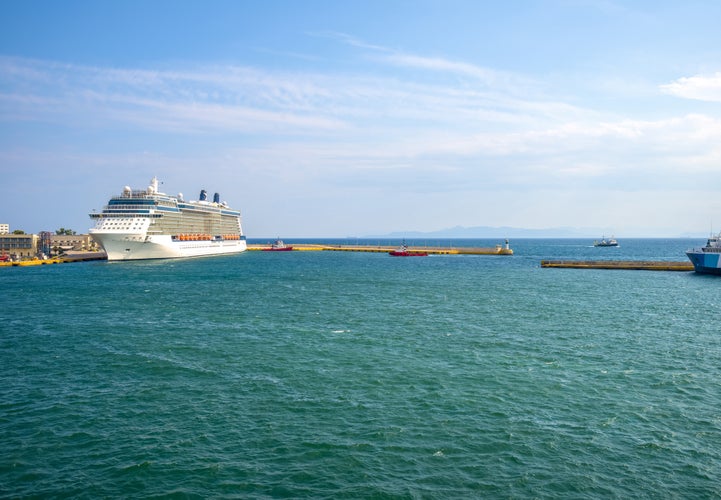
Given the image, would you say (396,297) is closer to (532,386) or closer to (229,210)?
(532,386)

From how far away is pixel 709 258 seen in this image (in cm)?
9094

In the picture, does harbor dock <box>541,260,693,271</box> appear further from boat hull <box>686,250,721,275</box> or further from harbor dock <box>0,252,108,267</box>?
harbor dock <box>0,252,108,267</box>

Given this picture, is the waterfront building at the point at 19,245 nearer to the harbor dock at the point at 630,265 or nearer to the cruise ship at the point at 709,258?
the harbor dock at the point at 630,265

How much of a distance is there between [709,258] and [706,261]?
0.82 meters

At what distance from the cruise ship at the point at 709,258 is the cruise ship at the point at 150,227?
116 m

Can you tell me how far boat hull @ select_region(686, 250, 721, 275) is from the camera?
Result: 294ft

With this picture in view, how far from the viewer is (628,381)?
26281mm

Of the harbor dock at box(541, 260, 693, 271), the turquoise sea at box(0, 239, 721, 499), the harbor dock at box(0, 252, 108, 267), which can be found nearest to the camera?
the turquoise sea at box(0, 239, 721, 499)

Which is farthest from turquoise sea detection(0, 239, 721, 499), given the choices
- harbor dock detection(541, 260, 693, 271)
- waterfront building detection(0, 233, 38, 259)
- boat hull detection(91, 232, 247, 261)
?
waterfront building detection(0, 233, 38, 259)

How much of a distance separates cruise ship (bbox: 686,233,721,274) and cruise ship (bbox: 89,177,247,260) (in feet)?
379

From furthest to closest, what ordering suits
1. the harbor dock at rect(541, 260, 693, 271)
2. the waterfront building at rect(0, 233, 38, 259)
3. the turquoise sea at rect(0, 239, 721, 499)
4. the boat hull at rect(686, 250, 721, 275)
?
the waterfront building at rect(0, 233, 38, 259)
the harbor dock at rect(541, 260, 693, 271)
the boat hull at rect(686, 250, 721, 275)
the turquoise sea at rect(0, 239, 721, 499)

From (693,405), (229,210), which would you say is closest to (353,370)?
(693,405)

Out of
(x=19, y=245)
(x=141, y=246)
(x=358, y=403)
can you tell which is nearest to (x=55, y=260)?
(x=141, y=246)

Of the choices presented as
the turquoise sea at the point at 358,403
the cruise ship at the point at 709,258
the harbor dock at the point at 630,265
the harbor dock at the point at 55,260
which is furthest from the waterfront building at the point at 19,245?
the cruise ship at the point at 709,258
